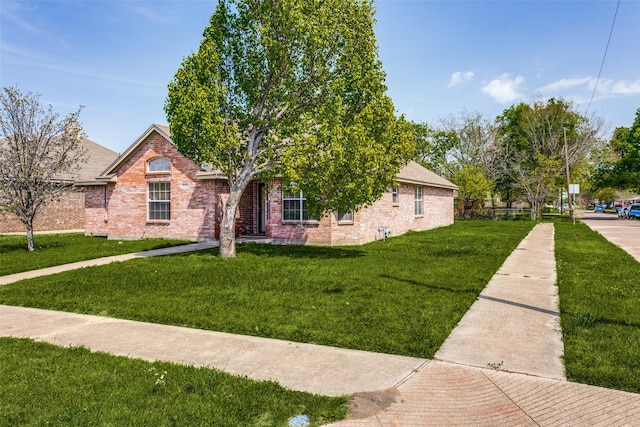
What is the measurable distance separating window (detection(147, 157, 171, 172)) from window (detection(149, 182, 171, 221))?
0.65 m

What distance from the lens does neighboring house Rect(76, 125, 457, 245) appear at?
1703cm

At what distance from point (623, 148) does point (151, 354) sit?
162 feet

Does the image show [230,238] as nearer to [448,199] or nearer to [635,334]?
[635,334]

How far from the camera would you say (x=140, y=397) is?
3.97m

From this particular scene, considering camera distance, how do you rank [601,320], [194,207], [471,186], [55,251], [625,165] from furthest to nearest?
[625,165], [471,186], [194,207], [55,251], [601,320]

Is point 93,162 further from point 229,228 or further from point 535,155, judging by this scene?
point 535,155

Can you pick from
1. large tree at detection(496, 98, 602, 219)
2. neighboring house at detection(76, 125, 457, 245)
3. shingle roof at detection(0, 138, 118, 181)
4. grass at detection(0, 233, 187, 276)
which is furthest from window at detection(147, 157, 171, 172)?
large tree at detection(496, 98, 602, 219)

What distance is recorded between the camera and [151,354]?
17.1 ft

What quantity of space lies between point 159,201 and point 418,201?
48.4ft

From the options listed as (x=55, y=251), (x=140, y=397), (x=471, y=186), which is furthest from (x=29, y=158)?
(x=471, y=186)

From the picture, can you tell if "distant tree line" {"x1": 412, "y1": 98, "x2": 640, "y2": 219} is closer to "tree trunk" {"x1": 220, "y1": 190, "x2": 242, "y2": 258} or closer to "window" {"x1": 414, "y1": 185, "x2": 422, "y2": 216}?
"window" {"x1": 414, "y1": 185, "x2": 422, "y2": 216}

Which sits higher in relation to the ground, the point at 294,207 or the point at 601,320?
the point at 294,207

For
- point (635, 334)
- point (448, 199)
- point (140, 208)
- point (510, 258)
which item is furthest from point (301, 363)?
point (448, 199)

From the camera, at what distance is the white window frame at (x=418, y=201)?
79.6 ft
